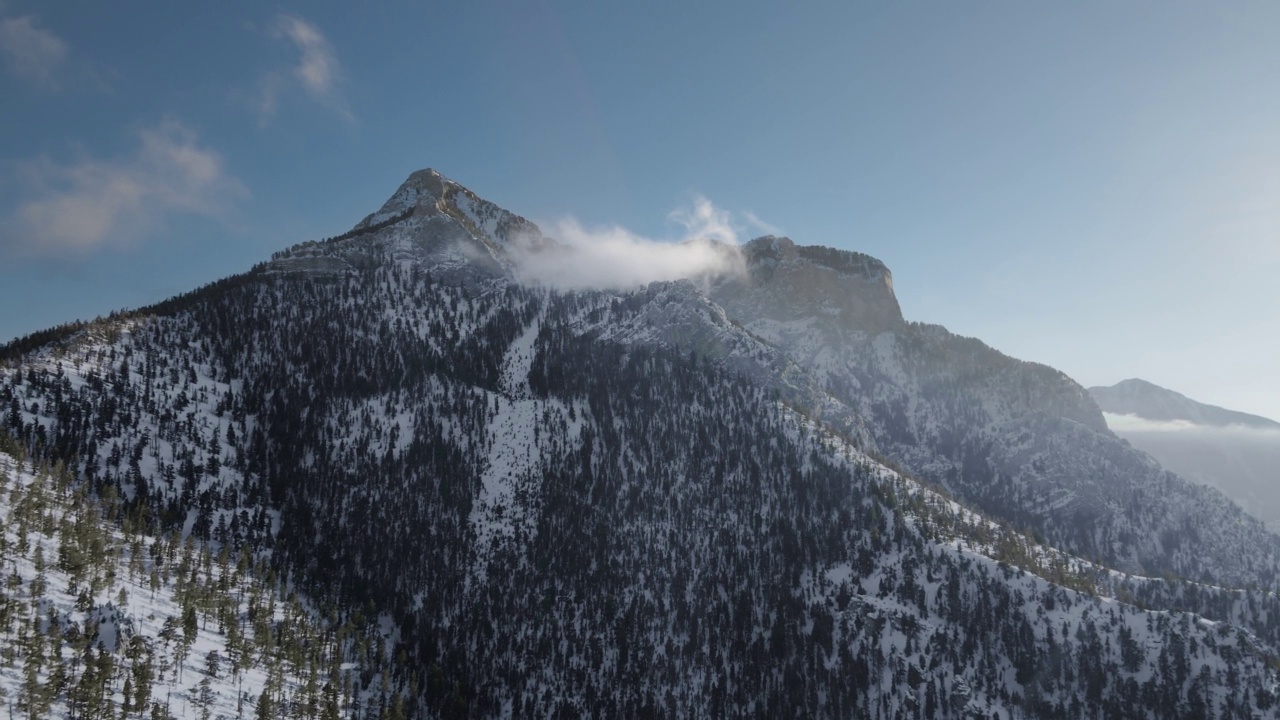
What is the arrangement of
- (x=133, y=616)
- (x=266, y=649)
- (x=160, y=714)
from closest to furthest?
(x=160, y=714) → (x=133, y=616) → (x=266, y=649)

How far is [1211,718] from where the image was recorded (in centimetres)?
19538

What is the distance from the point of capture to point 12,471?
198 metres

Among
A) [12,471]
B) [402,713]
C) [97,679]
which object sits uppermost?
[12,471]

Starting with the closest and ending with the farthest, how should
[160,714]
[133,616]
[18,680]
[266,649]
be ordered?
[18,680], [160,714], [133,616], [266,649]

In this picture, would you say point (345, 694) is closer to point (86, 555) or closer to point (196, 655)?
point (196, 655)

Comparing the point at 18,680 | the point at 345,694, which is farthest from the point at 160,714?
the point at 345,694

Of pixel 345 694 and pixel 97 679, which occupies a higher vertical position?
pixel 97 679

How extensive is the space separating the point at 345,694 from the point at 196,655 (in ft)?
134

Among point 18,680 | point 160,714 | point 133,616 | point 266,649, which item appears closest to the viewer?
point 18,680

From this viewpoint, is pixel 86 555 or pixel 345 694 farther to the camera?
pixel 345 694

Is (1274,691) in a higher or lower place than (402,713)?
higher

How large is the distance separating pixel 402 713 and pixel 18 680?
8946cm

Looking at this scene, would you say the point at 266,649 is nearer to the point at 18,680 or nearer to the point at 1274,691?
the point at 18,680

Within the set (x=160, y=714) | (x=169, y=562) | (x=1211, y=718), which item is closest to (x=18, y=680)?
(x=160, y=714)
